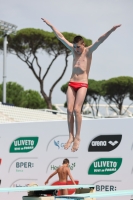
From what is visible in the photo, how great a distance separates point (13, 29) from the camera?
123 ft

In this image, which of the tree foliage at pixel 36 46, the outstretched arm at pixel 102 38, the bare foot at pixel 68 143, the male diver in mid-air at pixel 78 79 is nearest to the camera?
the outstretched arm at pixel 102 38

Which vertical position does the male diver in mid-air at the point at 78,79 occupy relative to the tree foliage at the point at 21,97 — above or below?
above

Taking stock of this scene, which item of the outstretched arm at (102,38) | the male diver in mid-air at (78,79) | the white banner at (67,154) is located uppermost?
the outstretched arm at (102,38)

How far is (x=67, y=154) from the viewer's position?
15656 millimetres

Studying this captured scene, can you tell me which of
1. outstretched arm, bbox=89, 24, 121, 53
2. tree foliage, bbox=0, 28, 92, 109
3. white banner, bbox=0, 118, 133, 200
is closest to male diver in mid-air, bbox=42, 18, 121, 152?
outstretched arm, bbox=89, 24, 121, 53

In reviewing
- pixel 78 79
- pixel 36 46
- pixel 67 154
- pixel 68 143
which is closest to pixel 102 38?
pixel 78 79

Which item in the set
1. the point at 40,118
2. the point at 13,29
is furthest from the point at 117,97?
the point at 40,118

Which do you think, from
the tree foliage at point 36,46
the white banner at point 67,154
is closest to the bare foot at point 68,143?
the white banner at point 67,154

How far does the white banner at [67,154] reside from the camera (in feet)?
48.7

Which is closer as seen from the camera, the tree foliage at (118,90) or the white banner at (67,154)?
the white banner at (67,154)

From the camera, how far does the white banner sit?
14.8 metres

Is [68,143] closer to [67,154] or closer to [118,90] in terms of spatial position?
[67,154]

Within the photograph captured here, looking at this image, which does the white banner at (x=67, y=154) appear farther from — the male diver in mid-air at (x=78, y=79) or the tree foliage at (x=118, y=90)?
the tree foliage at (x=118, y=90)

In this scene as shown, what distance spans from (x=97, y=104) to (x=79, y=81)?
5890 cm
